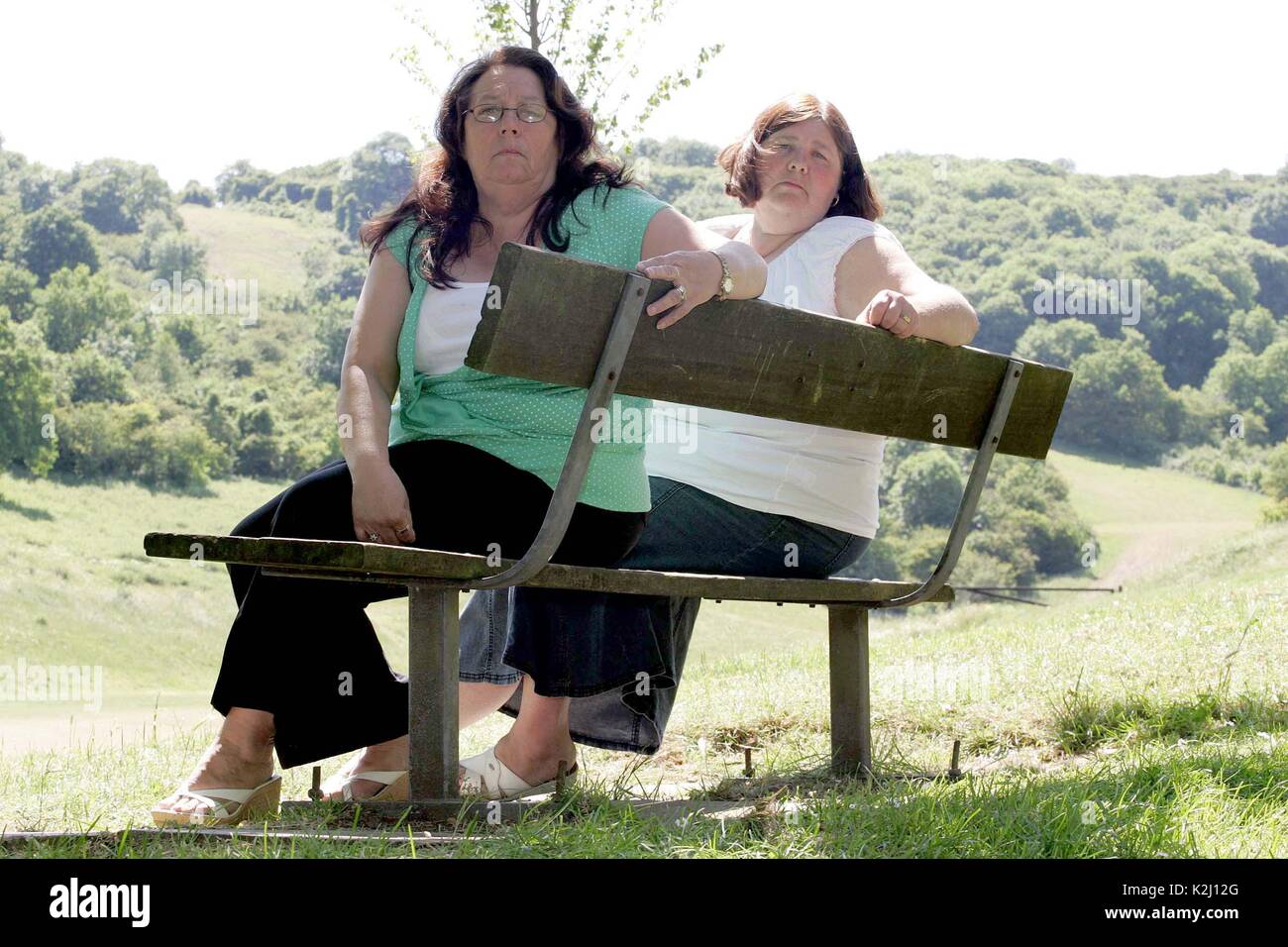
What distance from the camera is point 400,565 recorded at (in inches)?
88.6

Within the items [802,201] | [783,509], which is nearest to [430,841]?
[783,509]

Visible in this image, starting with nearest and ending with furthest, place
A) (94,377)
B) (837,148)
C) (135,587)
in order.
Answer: (837,148), (135,587), (94,377)

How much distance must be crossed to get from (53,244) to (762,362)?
9651cm

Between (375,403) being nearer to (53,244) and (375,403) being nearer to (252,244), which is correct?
(53,244)

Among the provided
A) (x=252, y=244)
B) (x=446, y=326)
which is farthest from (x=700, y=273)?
(x=252, y=244)

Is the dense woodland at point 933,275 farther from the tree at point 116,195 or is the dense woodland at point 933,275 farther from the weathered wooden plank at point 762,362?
the weathered wooden plank at point 762,362

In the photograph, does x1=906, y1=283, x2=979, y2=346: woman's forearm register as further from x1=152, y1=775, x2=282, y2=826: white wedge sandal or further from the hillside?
the hillside

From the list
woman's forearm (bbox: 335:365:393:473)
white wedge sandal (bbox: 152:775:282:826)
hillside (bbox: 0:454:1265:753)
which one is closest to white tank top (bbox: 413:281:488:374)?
woman's forearm (bbox: 335:365:393:473)

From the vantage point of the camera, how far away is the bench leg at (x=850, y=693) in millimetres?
3512

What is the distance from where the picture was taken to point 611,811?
2568 millimetres

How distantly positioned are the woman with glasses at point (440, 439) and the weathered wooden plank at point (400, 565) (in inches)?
8.5

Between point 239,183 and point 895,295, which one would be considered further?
point 239,183
